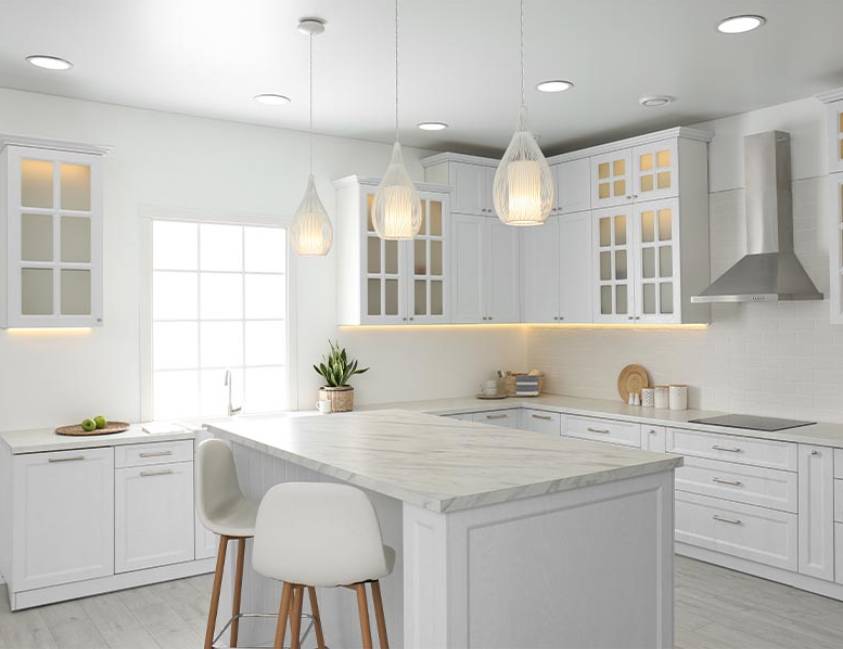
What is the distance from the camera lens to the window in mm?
5059

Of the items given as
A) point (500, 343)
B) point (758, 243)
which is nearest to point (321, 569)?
point (758, 243)

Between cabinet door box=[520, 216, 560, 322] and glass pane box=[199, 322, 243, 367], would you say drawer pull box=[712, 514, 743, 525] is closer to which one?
cabinet door box=[520, 216, 560, 322]

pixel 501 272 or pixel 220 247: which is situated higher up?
pixel 220 247

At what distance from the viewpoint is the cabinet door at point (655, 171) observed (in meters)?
5.13

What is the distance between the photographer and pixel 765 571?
14.6 feet

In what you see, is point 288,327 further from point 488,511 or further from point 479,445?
point 488,511

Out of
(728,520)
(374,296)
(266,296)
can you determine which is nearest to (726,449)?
(728,520)

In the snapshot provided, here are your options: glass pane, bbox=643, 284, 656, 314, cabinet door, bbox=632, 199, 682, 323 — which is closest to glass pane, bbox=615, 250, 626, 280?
cabinet door, bbox=632, 199, 682, 323

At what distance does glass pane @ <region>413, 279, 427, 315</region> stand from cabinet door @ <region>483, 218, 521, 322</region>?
572 millimetres

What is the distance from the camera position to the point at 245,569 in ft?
11.5

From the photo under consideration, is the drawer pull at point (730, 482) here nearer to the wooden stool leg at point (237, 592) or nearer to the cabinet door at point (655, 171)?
the cabinet door at point (655, 171)

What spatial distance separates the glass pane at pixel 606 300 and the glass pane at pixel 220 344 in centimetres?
259

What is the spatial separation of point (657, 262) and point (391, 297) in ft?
6.10

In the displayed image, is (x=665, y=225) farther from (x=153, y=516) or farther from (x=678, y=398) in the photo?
(x=153, y=516)
